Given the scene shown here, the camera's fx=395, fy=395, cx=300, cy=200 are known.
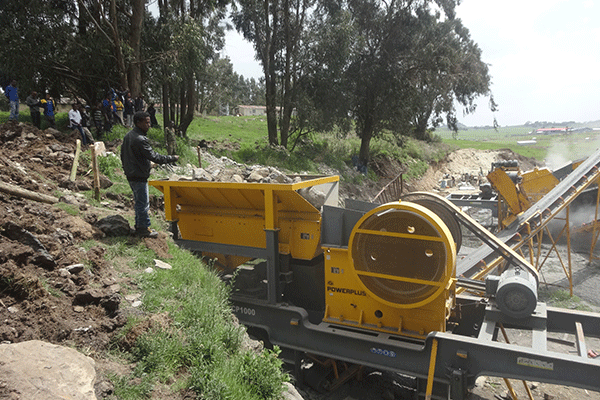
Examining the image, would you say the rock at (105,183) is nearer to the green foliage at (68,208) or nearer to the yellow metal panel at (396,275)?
the green foliage at (68,208)

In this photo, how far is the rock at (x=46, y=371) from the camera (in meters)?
2.38

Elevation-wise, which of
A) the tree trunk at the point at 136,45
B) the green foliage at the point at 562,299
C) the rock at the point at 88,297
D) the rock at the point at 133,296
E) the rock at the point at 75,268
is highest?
the tree trunk at the point at 136,45

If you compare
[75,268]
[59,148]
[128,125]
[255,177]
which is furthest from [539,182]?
[128,125]

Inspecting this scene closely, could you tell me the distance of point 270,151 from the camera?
18672 millimetres

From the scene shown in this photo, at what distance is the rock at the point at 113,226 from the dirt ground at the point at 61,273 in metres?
0.10

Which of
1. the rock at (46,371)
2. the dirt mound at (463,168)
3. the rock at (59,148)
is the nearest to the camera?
the rock at (46,371)

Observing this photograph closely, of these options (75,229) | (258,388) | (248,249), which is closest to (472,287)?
(248,249)

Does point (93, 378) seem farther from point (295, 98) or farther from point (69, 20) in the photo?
point (295, 98)

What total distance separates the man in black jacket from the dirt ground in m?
0.33

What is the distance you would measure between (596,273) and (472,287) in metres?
8.28

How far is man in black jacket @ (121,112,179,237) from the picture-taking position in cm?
537

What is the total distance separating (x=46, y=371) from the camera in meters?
2.57

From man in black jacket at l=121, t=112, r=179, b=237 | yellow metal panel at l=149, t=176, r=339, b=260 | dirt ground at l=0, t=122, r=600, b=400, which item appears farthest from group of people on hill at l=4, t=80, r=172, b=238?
yellow metal panel at l=149, t=176, r=339, b=260

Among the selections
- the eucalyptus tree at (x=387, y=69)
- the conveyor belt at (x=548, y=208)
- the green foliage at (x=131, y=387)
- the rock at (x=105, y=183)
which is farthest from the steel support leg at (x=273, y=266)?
the eucalyptus tree at (x=387, y=69)
